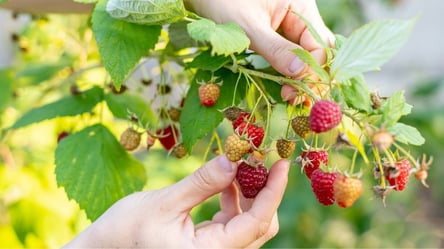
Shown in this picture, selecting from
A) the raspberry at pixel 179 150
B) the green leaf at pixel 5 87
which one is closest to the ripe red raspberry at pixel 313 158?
the raspberry at pixel 179 150

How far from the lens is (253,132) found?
892mm

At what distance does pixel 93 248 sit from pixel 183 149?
183mm

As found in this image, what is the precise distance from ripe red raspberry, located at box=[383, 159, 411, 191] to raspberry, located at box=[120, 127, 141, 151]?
0.42 meters

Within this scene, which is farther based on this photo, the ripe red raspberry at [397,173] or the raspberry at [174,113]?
the raspberry at [174,113]

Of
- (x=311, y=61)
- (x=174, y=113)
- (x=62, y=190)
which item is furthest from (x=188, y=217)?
(x=62, y=190)

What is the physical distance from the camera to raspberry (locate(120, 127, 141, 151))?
110cm

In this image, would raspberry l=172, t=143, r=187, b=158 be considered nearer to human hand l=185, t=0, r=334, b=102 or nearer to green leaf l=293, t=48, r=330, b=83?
human hand l=185, t=0, r=334, b=102

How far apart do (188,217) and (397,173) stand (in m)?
0.31

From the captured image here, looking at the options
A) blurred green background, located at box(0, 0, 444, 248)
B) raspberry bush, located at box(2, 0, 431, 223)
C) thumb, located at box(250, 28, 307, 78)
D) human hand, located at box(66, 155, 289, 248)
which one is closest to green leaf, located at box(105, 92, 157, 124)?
raspberry bush, located at box(2, 0, 431, 223)

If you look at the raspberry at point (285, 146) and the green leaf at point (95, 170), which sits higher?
the raspberry at point (285, 146)

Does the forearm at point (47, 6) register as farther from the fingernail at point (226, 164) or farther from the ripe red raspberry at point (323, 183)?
the ripe red raspberry at point (323, 183)

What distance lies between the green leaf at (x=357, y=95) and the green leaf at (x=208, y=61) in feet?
0.63

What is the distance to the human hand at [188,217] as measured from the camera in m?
0.93

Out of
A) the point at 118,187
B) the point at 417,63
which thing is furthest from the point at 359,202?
the point at 417,63
